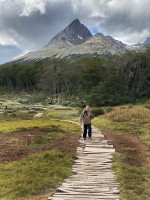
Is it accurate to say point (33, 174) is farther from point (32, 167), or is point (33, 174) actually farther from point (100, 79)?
point (100, 79)

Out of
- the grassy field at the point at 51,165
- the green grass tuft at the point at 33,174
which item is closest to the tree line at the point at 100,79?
the grassy field at the point at 51,165

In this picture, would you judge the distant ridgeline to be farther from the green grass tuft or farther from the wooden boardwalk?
the green grass tuft

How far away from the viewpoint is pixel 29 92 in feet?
484

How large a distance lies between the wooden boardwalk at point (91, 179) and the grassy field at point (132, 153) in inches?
15.2

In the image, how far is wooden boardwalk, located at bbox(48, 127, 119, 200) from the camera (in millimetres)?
12375

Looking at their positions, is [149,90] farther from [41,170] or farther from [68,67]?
[41,170]

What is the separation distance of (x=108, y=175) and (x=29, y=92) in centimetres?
13374

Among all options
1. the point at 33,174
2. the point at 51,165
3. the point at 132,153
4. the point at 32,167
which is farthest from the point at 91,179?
the point at 132,153

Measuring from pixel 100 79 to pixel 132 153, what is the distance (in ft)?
264

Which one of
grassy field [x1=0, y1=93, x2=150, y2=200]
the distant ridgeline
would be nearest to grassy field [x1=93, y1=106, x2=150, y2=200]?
grassy field [x1=0, y1=93, x2=150, y2=200]

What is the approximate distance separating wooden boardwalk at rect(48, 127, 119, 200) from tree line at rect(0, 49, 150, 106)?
186 feet

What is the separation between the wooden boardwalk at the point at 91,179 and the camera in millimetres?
12375

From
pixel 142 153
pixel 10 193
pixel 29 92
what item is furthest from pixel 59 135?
pixel 29 92

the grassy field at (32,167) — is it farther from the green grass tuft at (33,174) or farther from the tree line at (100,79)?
the tree line at (100,79)
